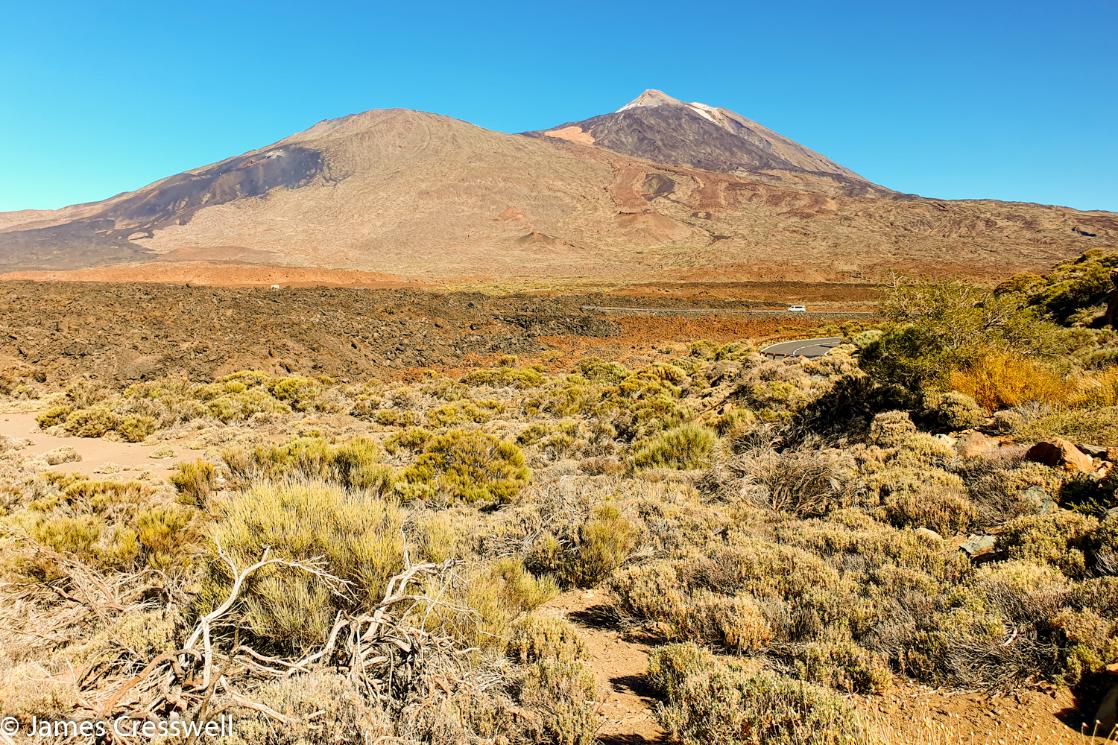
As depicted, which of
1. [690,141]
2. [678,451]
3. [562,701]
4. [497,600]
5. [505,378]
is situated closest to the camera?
[562,701]

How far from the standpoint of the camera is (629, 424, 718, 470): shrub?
24.3 ft

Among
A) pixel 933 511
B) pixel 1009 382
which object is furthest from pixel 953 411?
pixel 933 511

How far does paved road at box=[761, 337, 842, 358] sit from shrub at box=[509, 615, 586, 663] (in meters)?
14.2

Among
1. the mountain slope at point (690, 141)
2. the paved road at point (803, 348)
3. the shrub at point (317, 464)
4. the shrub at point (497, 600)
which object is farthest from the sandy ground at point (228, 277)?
the mountain slope at point (690, 141)

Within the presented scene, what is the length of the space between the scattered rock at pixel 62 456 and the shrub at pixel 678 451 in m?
9.77

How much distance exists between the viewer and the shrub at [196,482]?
6.43m

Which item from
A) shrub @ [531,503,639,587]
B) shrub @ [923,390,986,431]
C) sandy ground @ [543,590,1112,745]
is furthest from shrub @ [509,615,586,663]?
shrub @ [923,390,986,431]

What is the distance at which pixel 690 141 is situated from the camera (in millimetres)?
168250

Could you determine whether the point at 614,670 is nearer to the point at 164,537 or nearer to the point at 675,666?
the point at 675,666

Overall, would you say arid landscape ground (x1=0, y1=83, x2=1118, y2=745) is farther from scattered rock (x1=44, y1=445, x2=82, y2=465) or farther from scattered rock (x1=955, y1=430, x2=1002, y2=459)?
scattered rock (x1=44, y1=445, x2=82, y2=465)

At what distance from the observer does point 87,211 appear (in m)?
123

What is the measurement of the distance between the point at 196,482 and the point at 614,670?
618 cm

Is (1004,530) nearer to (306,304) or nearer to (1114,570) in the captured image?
(1114,570)

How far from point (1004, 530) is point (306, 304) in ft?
90.1
